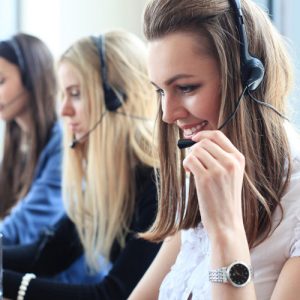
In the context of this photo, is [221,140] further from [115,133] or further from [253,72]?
[115,133]

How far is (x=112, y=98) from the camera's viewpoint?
54.7 inches

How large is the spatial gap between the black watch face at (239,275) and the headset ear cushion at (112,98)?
2.18 ft

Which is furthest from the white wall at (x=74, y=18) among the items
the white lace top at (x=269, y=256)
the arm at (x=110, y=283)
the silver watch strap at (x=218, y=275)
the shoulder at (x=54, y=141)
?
the silver watch strap at (x=218, y=275)

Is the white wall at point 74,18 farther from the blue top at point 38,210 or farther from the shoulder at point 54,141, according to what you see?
the blue top at point 38,210

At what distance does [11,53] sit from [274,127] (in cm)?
130

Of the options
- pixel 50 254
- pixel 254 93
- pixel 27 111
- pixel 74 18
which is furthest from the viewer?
pixel 74 18

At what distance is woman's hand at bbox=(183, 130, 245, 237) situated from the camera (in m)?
0.83

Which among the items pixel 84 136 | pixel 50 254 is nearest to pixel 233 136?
pixel 84 136

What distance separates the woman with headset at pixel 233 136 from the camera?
0.83 m

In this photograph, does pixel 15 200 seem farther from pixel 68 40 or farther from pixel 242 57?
pixel 242 57

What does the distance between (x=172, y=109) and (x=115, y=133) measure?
19.2 inches

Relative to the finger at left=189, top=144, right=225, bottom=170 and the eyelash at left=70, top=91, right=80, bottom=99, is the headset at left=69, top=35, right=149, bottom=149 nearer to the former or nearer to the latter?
the eyelash at left=70, top=91, right=80, bottom=99

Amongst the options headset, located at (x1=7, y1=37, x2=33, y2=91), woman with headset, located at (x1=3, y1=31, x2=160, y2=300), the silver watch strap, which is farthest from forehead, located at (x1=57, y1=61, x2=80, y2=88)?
the silver watch strap

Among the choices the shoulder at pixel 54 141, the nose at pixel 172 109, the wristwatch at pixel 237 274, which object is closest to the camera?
the wristwatch at pixel 237 274
